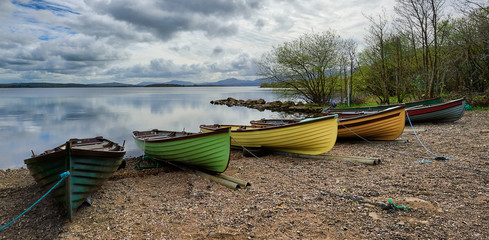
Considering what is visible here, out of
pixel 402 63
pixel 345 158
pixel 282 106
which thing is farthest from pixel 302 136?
pixel 282 106

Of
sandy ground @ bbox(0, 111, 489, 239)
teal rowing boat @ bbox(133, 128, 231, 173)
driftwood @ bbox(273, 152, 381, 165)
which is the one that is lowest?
sandy ground @ bbox(0, 111, 489, 239)

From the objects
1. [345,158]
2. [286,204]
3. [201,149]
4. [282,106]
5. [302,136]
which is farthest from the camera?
[282,106]

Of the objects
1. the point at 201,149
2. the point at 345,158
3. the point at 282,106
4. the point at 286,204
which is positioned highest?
the point at 282,106

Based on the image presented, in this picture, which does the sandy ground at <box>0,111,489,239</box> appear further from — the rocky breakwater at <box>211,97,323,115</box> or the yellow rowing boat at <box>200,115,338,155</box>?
the rocky breakwater at <box>211,97,323,115</box>

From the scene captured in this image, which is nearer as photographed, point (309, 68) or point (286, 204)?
point (286, 204)

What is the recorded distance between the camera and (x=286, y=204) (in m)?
5.26

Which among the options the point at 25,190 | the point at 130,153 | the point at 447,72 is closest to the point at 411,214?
the point at 25,190

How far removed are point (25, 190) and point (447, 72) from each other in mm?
23023

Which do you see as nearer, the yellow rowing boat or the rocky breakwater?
the yellow rowing boat

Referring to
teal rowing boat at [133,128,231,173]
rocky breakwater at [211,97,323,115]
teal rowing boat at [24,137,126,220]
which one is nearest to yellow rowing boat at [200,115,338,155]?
teal rowing boat at [133,128,231,173]

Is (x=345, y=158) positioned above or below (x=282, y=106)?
below

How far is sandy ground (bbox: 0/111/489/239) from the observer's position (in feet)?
14.0

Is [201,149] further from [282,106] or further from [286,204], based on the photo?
[282,106]

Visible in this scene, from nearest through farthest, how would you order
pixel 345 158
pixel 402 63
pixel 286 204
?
pixel 286 204 → pixel 345 158 → pixel 402 63
